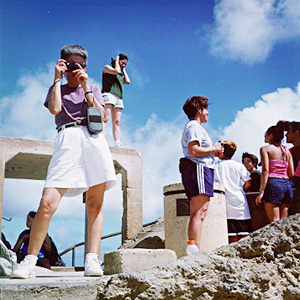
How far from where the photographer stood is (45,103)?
3.79m

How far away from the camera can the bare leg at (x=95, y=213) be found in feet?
11.5

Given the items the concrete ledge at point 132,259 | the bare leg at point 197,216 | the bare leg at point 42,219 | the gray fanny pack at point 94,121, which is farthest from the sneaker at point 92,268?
the bare leg at point 197,216

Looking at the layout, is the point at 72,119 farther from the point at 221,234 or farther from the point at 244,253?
the point at 221,234

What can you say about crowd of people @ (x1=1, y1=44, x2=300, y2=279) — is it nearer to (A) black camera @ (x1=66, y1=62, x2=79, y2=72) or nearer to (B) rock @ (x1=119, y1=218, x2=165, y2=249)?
(A) black camera @ (x1=66, y1=62, x2=79, y2=72)

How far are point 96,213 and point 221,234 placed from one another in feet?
11.8

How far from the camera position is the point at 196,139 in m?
4.71

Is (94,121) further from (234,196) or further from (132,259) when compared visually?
(234,196)

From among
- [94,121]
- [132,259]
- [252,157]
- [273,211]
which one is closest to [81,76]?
[94,121]

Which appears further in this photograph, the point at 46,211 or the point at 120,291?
the point at 46,211

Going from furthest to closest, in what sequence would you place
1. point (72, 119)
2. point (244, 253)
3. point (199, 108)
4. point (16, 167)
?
point (16, 167) → point (199, 108) → point (72, 119) → point (244, 253)

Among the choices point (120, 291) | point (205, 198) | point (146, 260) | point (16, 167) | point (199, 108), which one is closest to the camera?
point (120, 291)

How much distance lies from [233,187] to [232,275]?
14.3 feet

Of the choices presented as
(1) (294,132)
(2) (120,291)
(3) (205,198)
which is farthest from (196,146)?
(1) (294,132)

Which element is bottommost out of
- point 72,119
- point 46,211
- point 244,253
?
point 244,253
